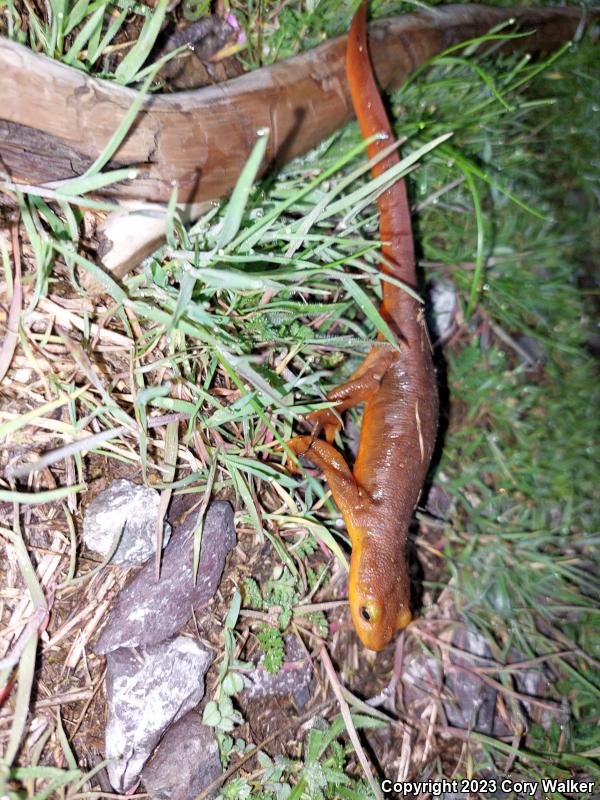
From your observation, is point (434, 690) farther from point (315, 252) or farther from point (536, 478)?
point (315, 252)

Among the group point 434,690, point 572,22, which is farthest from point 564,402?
point 572,22

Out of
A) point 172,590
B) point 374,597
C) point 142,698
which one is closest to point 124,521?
point 172,590

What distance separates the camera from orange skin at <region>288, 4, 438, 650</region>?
10.0 feet

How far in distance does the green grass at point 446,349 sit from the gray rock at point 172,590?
7.6 inches

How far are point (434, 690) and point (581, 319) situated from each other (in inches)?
123

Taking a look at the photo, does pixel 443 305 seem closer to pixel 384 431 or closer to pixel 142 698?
pixel 384 431

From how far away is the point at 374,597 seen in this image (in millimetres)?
2969

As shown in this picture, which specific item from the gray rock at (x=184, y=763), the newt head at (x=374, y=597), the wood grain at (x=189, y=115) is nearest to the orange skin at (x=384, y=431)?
the newt head at (x=374, y=597)

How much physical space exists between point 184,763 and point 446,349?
307cm

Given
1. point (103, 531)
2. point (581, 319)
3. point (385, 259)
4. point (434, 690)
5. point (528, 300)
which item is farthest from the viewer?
point (581, 319)

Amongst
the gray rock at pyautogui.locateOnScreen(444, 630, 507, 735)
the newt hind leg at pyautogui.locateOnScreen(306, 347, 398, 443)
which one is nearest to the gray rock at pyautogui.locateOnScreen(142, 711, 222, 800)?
the newt hind leg at pyautogui.locateOnScreen(306, 347, 398, 443)

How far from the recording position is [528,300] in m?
4.35

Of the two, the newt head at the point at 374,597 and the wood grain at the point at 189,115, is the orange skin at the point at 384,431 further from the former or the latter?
the wood grain at the point at 189,115

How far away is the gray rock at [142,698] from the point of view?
2.48 meters
